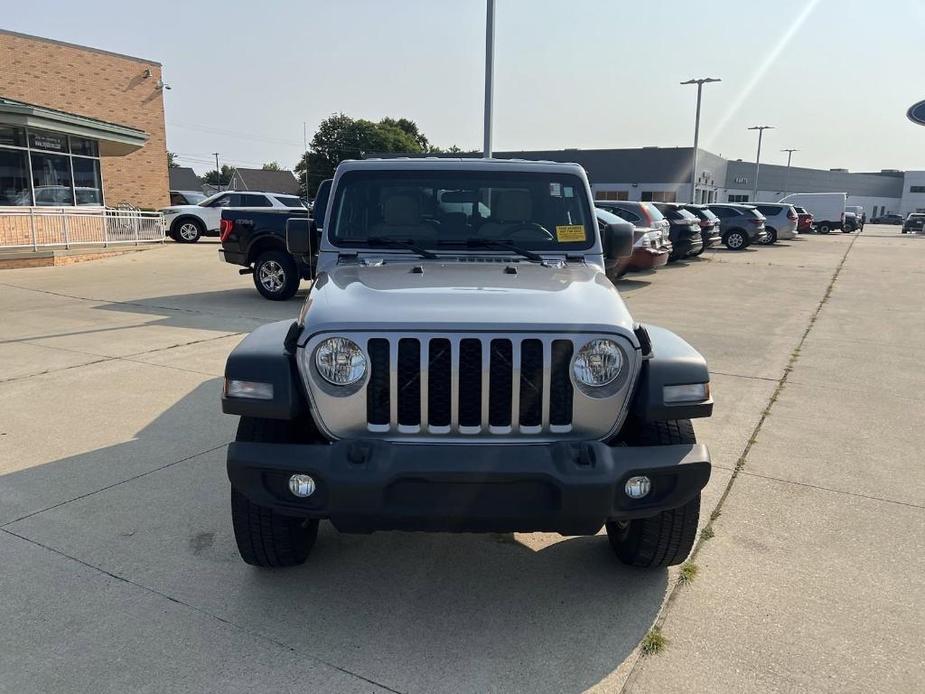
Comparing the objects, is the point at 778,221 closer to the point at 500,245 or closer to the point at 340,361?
the point at 500,245

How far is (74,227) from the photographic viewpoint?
18031 mm

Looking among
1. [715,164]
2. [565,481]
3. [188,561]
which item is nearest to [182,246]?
[188,561]

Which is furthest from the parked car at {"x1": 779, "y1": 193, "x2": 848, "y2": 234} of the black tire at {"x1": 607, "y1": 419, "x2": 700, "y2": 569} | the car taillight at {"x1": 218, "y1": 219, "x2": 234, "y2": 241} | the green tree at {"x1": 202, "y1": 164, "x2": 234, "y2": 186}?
the green tree at {"x1": 202, "y1": 164, "x2": 234, "y2": 186}

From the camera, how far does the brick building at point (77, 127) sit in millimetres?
18109

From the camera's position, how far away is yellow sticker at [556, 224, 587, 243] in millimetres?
3965

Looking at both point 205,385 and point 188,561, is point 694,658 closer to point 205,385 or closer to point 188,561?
point 188,561

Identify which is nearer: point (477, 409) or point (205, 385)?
point (477, 409)

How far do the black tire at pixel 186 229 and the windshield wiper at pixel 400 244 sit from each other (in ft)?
68.2

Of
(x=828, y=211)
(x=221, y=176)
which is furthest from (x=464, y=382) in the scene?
(x=221, y=176)

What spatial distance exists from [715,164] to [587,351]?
67991 mm

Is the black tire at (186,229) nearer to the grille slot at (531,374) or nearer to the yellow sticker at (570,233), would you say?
the yellow sticker at (570,233)

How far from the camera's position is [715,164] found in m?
64.4

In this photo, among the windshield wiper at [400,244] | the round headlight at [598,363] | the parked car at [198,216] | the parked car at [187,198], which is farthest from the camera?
the parked car at [187,198]

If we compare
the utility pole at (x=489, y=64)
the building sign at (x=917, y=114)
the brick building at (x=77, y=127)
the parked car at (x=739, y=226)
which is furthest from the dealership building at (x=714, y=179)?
the utility pole at (x=489, y=64)
